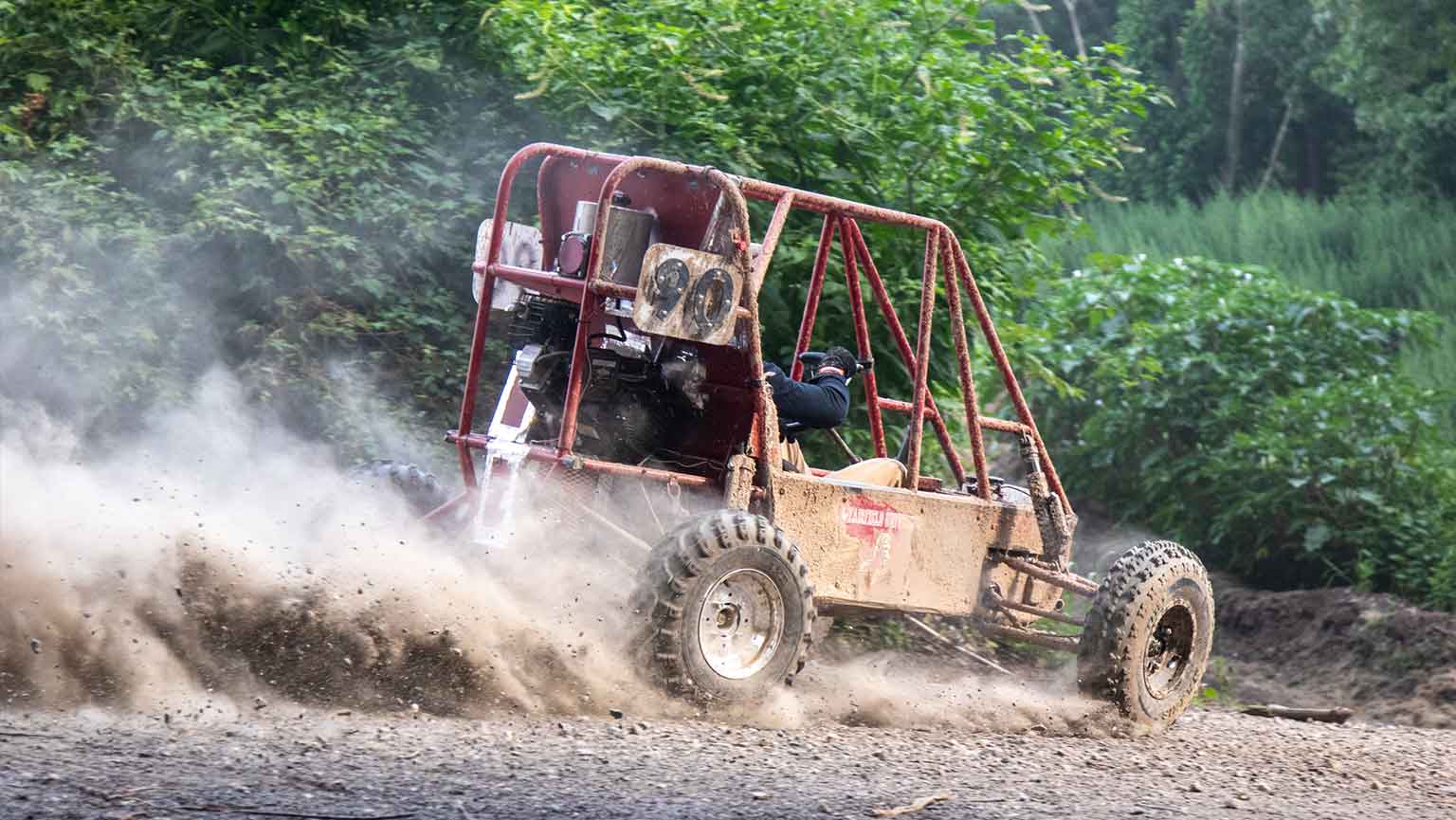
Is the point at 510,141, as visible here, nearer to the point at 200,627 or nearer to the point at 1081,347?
the point at 200,627

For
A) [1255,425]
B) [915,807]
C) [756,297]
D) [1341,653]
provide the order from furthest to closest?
[1255,425]
[1341,653]
[756,297]
[915,807]

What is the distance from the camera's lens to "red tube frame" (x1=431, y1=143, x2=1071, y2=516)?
20.1 feet

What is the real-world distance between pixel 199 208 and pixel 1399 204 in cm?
1806

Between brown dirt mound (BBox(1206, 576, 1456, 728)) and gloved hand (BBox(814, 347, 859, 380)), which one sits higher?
gloved hand (BBox(814, 347, 859, 380))

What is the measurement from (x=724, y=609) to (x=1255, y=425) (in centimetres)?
907

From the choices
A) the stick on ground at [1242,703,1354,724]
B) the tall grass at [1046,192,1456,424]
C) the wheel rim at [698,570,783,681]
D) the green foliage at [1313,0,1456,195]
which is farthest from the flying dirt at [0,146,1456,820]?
the green foliage at [1313,0,1456,195]

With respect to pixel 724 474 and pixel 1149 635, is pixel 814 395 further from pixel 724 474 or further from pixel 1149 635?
pixel 1149 635

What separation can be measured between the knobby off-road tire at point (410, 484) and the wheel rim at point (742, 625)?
153cm

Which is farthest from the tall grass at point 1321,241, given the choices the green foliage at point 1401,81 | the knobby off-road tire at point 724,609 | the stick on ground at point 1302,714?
the knobby off-road tire at point 724,609

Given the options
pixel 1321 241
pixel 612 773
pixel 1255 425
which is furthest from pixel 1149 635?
pixel 1321 241

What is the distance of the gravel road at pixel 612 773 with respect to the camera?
4.15 metres

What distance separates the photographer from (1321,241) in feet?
70.6

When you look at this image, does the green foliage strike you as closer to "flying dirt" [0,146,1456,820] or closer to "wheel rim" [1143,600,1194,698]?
"flying dirt" [0,146,1456,820]

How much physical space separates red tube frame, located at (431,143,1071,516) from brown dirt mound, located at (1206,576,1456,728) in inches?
175
